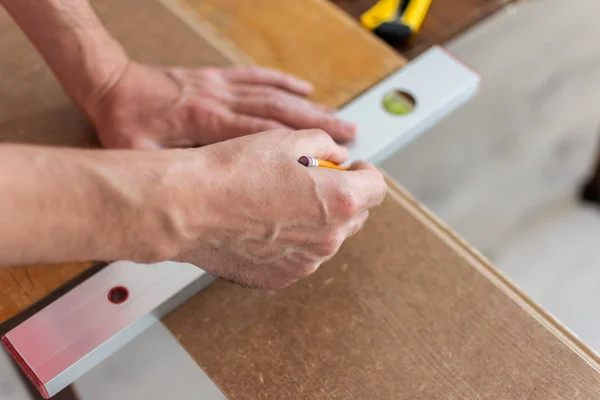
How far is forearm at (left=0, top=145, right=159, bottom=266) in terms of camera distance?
1.24 feet

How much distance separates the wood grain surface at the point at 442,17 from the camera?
3.56 ft

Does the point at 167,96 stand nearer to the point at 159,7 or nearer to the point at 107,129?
the point at 107,129

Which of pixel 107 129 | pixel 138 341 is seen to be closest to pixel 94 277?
pixel 138 341

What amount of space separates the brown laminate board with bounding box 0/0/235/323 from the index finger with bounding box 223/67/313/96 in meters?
0.06

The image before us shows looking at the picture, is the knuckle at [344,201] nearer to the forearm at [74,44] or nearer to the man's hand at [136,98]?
the man's hand at [136,98]

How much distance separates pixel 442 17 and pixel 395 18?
0.16 meters

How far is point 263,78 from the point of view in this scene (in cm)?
73

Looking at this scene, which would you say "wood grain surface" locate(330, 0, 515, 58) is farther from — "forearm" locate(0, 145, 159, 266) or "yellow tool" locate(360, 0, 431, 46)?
"forearm" locate(0, 145, 159, 266)

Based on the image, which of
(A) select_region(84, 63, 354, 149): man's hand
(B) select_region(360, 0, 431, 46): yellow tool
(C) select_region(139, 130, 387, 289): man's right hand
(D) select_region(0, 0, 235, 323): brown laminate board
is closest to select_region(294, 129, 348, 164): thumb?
(C) select_region(139, 130, 387, 289): man's right hand

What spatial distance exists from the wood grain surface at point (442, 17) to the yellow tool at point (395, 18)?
1.0 inches

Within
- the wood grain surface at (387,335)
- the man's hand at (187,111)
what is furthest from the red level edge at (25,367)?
the man's hand at (187,111)

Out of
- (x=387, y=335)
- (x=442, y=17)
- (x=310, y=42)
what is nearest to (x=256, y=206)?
(x=387, y=335)

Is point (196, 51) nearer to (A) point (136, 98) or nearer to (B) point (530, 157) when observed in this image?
(A) point (136, 98)

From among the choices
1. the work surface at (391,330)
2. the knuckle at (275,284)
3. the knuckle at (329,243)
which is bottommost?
the work surface at (391,330)
